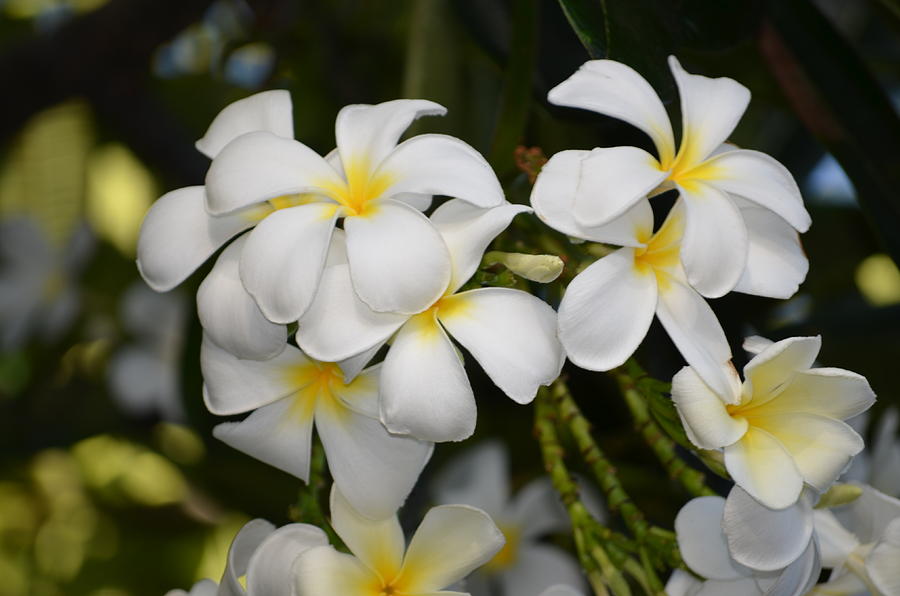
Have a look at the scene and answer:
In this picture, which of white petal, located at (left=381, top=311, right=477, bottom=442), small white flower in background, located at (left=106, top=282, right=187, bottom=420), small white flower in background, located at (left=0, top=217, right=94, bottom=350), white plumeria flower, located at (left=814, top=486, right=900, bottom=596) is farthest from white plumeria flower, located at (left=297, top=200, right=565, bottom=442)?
small white flower in background, located at (left=0, top=217, right=94, bottom=350)

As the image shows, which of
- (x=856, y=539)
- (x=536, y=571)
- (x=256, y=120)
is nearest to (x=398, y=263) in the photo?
(x=256, y=120)

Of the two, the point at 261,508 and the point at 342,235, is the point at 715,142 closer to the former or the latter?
the point at 342,235

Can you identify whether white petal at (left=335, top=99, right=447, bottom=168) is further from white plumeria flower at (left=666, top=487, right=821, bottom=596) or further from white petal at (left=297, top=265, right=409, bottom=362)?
white plumeria flower at (left=666, top=487, right=821, bottom=596)

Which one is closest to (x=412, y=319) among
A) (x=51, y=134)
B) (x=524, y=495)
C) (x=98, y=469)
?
(x=524, y=495)

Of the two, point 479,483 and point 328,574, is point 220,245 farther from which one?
point 479,483

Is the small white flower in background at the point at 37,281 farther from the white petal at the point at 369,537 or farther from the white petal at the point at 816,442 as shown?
the white petal at the point at 816,442

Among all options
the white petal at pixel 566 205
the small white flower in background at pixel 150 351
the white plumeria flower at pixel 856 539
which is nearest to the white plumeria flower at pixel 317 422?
the white petal at pixel 566 205
